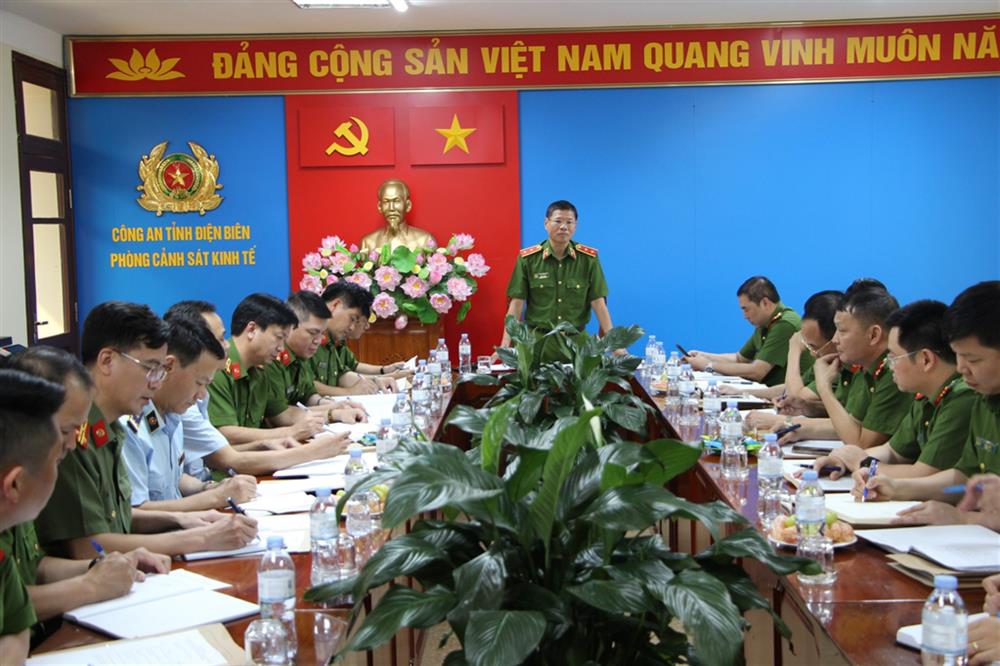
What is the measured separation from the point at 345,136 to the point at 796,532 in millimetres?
5237

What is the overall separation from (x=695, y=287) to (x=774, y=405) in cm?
287

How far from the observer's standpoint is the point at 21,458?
4.77 feet

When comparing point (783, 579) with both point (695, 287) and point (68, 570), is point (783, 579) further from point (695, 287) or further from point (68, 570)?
point (695, 287)

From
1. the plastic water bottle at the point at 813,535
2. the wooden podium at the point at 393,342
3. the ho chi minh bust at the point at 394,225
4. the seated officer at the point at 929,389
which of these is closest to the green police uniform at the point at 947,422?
the seated officer at the point at 929,389

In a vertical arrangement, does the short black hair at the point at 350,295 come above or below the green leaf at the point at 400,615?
above

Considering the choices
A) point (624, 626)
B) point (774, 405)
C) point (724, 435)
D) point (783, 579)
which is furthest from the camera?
point (774, 405)

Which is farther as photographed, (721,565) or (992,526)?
(992,526)

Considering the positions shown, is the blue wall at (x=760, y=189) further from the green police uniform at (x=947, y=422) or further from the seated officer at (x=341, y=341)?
the green police uniform at (x=947, y=422)

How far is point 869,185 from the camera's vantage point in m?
6.69

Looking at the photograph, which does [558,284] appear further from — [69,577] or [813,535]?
[69,577]

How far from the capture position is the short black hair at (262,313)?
A: 11.5 feet

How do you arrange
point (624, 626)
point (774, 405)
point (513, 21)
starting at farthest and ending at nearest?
point (513, 21) → point (774, 405) → point (624, 626)

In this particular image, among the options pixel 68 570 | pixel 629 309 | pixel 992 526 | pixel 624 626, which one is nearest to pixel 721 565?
pixel 624 626

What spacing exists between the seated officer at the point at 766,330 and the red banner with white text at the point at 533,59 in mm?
2222
